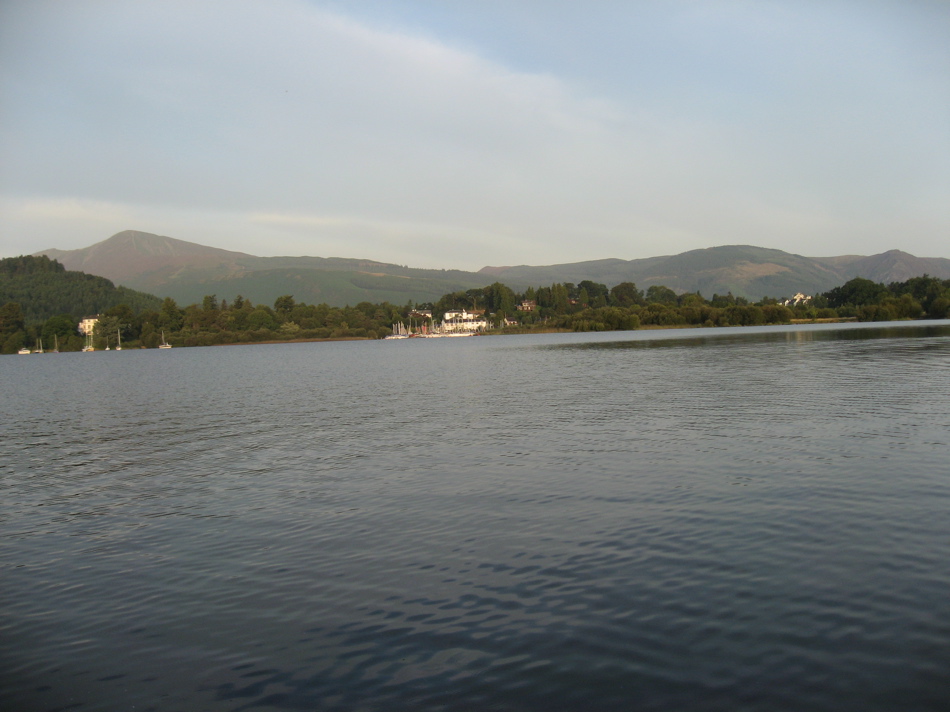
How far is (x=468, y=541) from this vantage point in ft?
48.7

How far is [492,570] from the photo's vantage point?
42.5 feet

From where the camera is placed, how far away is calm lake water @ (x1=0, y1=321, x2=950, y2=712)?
902 centimetres

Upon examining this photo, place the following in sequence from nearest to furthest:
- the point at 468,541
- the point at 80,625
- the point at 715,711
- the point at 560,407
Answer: the point at 715,711 < the point at 80,625 < the point at 468,541 < the point at 560,407

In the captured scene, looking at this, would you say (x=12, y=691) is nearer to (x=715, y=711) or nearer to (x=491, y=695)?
(x=491, y=695)

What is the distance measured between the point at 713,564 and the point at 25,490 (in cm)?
2099

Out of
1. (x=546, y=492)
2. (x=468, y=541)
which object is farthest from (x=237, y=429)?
(x=468, y=541)

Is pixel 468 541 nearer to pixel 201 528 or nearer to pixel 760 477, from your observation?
pixel 201 528

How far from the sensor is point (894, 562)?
12.4 m

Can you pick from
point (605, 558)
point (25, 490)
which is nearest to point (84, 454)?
point (25, 490)

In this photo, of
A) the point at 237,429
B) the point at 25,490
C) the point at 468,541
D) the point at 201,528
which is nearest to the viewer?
the point at 468,541

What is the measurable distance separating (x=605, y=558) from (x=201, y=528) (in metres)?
9.97

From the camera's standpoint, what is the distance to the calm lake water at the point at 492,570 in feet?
29.6

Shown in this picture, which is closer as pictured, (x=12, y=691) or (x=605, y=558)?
(x=12, y=691)

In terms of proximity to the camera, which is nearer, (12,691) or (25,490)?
(12,691)
